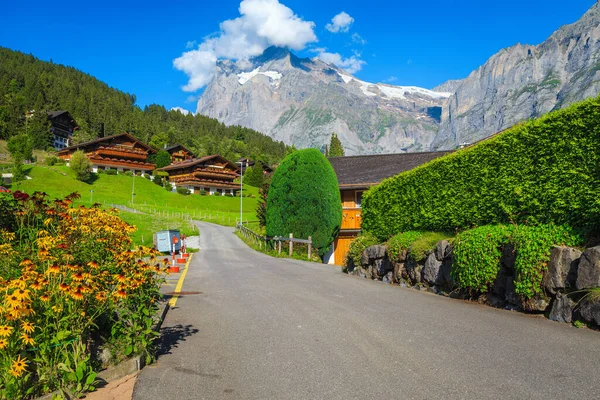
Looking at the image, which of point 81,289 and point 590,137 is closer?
point 81,289

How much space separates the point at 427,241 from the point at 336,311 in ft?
16.1

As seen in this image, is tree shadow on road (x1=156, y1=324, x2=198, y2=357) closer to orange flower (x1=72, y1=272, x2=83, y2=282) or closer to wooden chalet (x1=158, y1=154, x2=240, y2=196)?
orange flower (x1=72, y1=272, x2=83, y2=282)

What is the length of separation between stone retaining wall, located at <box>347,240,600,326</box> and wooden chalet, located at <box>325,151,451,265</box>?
13.3m

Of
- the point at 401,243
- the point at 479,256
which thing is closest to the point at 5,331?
the point at 479,256

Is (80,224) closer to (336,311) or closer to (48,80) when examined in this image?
(336,311)

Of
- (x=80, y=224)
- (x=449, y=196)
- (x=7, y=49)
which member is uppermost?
(x=7, y=49)

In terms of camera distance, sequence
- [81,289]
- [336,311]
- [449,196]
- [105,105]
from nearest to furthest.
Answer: [81,289], [336,311], [449,196], [105,105]

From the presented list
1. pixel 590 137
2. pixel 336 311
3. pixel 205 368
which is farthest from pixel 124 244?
pixel 590 137

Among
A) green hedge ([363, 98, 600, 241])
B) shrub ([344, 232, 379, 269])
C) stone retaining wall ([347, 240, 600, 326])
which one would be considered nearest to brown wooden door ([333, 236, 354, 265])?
shrub ([344, 232, 379, 269])

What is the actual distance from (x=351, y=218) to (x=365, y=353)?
75.4 ft

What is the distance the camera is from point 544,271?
786cm

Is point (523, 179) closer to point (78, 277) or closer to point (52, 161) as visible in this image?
point (78, 277)

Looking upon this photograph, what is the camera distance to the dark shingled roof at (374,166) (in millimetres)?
30094

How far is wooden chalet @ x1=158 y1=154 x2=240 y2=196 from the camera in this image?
8906cm
